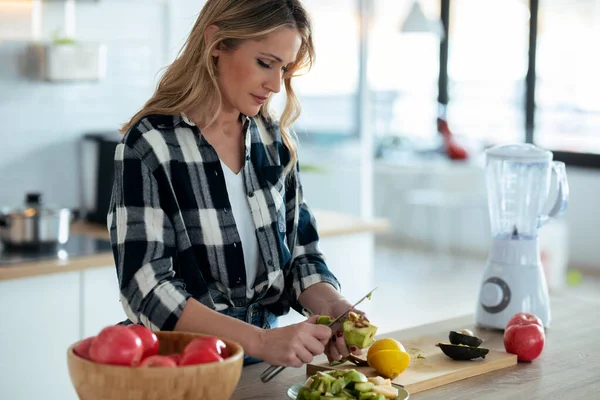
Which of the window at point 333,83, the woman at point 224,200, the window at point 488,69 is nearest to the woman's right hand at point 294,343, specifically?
the woman at point 224,200

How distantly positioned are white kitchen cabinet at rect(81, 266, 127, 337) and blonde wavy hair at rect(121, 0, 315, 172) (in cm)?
115

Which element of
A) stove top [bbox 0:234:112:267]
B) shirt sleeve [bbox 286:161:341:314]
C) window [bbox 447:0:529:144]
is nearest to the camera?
shirt sleeve [bbox 286:161:341:314]

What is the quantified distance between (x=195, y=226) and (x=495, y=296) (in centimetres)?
80

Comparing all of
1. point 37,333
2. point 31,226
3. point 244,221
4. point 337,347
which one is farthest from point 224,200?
point 31,226

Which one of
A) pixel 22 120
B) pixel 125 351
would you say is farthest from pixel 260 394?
pixel 22 120

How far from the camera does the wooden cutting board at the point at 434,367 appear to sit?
1607mm

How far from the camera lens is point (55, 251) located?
9.44ft

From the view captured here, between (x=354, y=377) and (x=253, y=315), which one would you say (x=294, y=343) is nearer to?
(x=354, y=377)

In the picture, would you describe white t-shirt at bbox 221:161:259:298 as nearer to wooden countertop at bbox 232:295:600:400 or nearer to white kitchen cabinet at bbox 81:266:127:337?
wooden countertop at bbox 232:295:600:400

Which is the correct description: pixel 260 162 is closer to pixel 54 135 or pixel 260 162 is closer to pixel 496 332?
pixel 496 332

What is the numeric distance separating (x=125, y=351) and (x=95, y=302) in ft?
5.46

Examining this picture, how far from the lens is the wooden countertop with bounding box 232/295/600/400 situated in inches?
62.2

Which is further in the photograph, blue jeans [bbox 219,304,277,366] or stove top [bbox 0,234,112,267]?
stove top [bbox 0,234,112,267]

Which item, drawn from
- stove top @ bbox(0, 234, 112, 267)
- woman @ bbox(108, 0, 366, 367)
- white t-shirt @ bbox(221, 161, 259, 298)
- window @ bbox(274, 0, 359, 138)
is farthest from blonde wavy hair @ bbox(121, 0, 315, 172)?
window @ bbox(274, 0, 359, 138)
